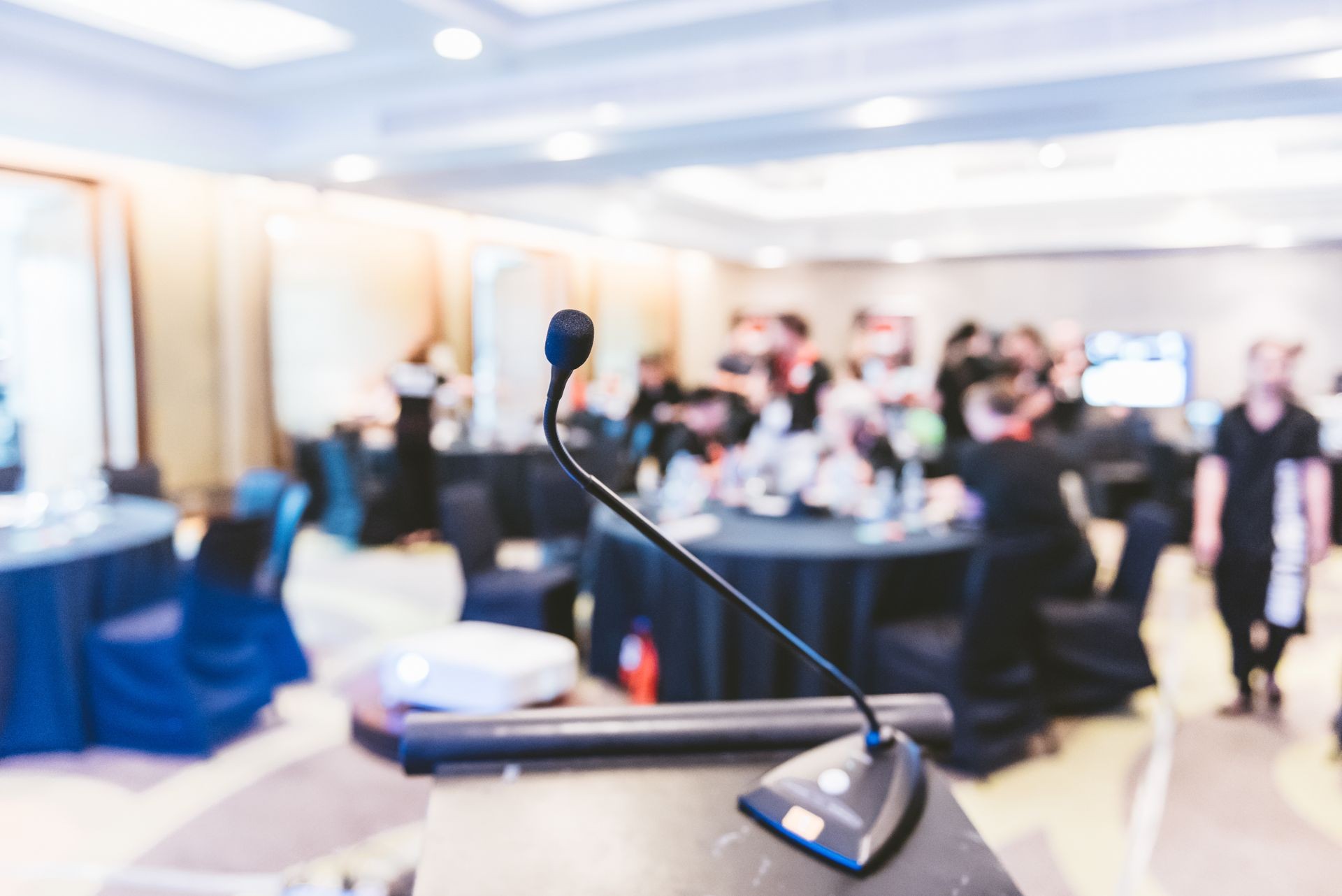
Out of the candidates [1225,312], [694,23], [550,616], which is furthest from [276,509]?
[1225,312]

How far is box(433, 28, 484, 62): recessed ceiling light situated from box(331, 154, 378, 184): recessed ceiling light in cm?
154

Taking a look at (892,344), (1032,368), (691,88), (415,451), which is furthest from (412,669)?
(892,344)

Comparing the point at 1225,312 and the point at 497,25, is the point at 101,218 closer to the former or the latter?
the point at 497,25

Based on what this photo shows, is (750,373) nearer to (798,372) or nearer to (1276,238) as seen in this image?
(798,372)

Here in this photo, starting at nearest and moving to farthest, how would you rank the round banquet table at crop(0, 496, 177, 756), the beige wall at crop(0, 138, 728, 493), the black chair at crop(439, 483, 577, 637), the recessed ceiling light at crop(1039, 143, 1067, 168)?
the round banquet table at crop(0, 496, 177, 756)
the black chair at crop(439, 483, 577, 637)
the beige wall at crop(0, 138, 728, 493)
the recessed ceiling light at crop(1039, 143, 1067, 168)

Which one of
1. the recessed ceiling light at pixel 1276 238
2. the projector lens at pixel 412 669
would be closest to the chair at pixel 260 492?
the projector lens at pixel 412 669

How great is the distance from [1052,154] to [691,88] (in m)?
4.55

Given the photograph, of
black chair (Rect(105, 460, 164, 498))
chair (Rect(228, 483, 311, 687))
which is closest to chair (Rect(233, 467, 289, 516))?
chair (Rect(228, 483, 311, 687))

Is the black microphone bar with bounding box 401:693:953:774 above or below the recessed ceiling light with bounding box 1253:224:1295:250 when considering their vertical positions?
below

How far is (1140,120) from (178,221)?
7.05 m

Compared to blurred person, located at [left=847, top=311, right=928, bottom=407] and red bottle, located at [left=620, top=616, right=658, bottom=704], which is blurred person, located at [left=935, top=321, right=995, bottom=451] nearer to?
blurred person, located at [left=847, top=311, right=928, bottom=407]

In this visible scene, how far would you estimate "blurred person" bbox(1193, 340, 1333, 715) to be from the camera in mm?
3814

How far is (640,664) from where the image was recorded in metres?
4.08

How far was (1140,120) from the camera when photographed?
5.05 meters
